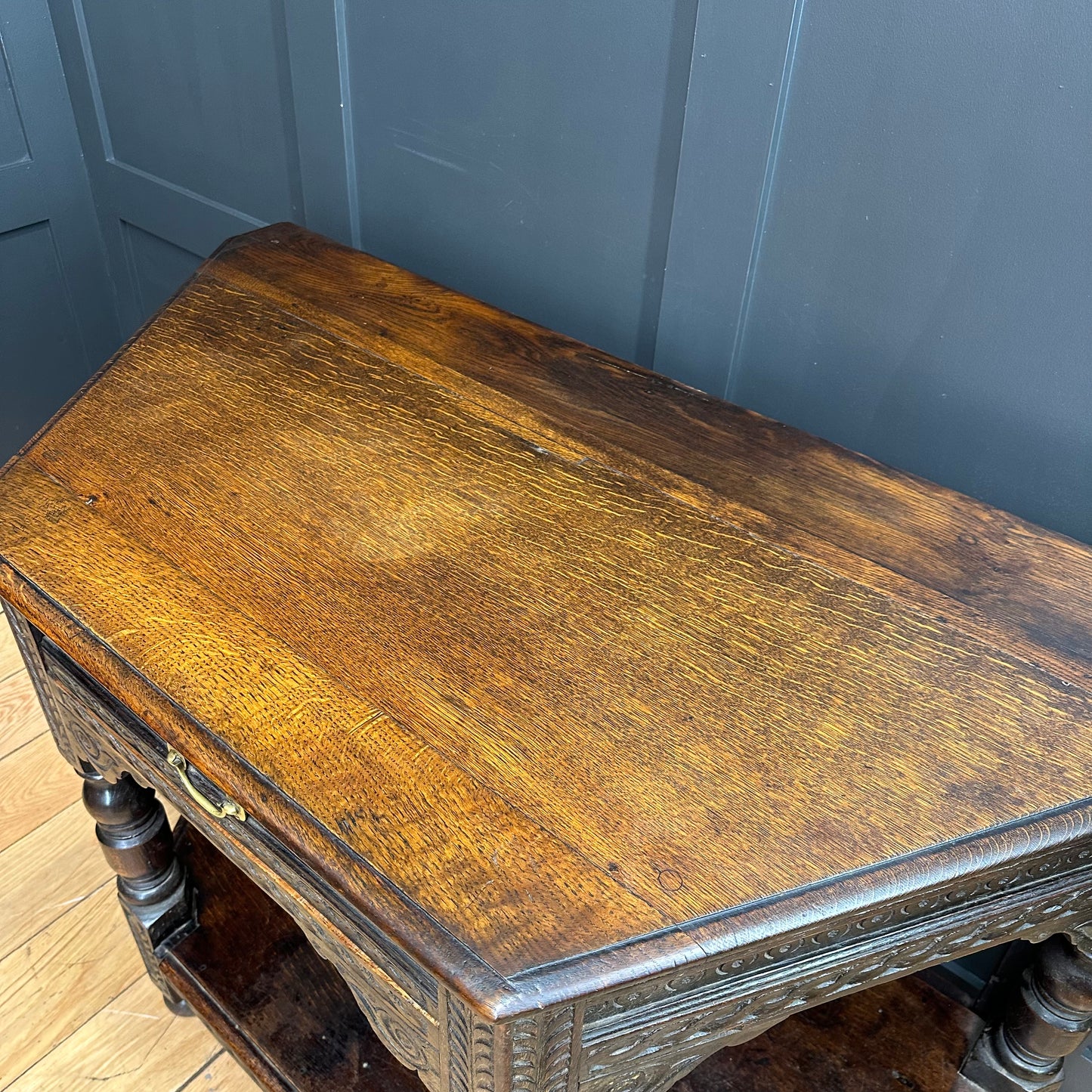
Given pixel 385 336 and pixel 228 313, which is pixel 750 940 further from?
pixel 228 313

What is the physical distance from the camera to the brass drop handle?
720mm

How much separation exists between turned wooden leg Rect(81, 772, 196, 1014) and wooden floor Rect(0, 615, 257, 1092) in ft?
0.27

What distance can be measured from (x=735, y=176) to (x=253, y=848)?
76 cm

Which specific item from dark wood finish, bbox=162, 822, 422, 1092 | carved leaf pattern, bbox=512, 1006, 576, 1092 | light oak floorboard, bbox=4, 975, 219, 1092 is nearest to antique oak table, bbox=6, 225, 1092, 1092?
carved leaf pattern, bbox=512, 1006, 576, 1092

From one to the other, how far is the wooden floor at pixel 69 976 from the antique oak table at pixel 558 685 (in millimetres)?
443

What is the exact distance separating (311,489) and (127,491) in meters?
0.16

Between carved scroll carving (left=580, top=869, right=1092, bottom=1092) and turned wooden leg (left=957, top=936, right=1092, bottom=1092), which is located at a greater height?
carved scroll carving (left=580, top=869, right=1092, bottom=1092)

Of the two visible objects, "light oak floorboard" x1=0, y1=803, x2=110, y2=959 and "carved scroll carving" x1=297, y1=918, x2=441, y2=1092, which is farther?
"light oak floorboard" x1=0, y1=803, x2=110, y2=959

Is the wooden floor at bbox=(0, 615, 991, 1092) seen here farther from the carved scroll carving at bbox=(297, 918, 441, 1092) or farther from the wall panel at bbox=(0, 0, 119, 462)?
the wall panel at bbox=(0, 0, 119, 462)

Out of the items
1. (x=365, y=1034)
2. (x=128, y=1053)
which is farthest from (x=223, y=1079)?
(x=365, y=1034)

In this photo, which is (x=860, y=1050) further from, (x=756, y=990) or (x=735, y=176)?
(x=735, y=176)

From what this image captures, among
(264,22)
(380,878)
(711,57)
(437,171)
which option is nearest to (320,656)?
(380,878)

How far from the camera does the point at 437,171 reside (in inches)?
49.4

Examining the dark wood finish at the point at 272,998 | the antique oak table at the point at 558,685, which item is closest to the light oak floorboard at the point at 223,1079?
the dark wood finish at the point at 272,998
